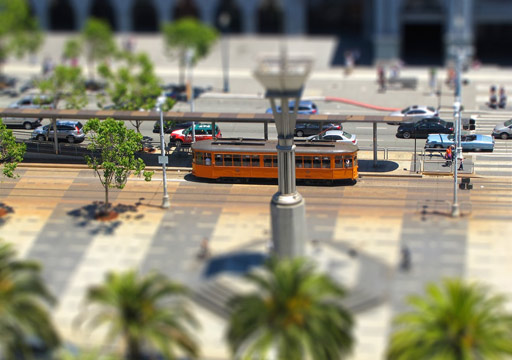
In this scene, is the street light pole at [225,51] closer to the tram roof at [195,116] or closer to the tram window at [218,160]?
the tram roof at [195,116]

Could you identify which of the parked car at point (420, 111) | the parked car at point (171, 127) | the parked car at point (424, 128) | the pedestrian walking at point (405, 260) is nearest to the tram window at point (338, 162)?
the parked car at point (424, 128)

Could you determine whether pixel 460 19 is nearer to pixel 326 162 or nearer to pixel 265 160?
pixel 326 162

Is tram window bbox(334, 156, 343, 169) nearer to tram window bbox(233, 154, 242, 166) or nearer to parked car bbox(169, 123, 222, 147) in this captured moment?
tram window bbox(233, 154, 242, 166)

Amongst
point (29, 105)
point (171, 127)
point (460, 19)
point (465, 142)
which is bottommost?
point (465, 142)

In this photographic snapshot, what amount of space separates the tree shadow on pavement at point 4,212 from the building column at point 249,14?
65327mm

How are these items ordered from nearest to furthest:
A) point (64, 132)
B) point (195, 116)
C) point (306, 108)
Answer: point (195, 116) → point (64, 132) → point (306, 108)

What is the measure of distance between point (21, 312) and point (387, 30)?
7908 centimetres

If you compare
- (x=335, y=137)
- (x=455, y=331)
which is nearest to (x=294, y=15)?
(x=335, y=137)

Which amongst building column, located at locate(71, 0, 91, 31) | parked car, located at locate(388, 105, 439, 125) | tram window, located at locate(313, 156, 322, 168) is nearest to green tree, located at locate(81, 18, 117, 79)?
building column, located at locate(71, 0, 91, 31)

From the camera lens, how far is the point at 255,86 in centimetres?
10531

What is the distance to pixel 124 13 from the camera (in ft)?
427

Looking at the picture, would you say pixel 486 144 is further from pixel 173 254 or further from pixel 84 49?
pixel 84 49

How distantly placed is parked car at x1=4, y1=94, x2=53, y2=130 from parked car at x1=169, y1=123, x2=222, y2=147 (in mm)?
15303

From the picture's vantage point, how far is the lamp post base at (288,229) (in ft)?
188
